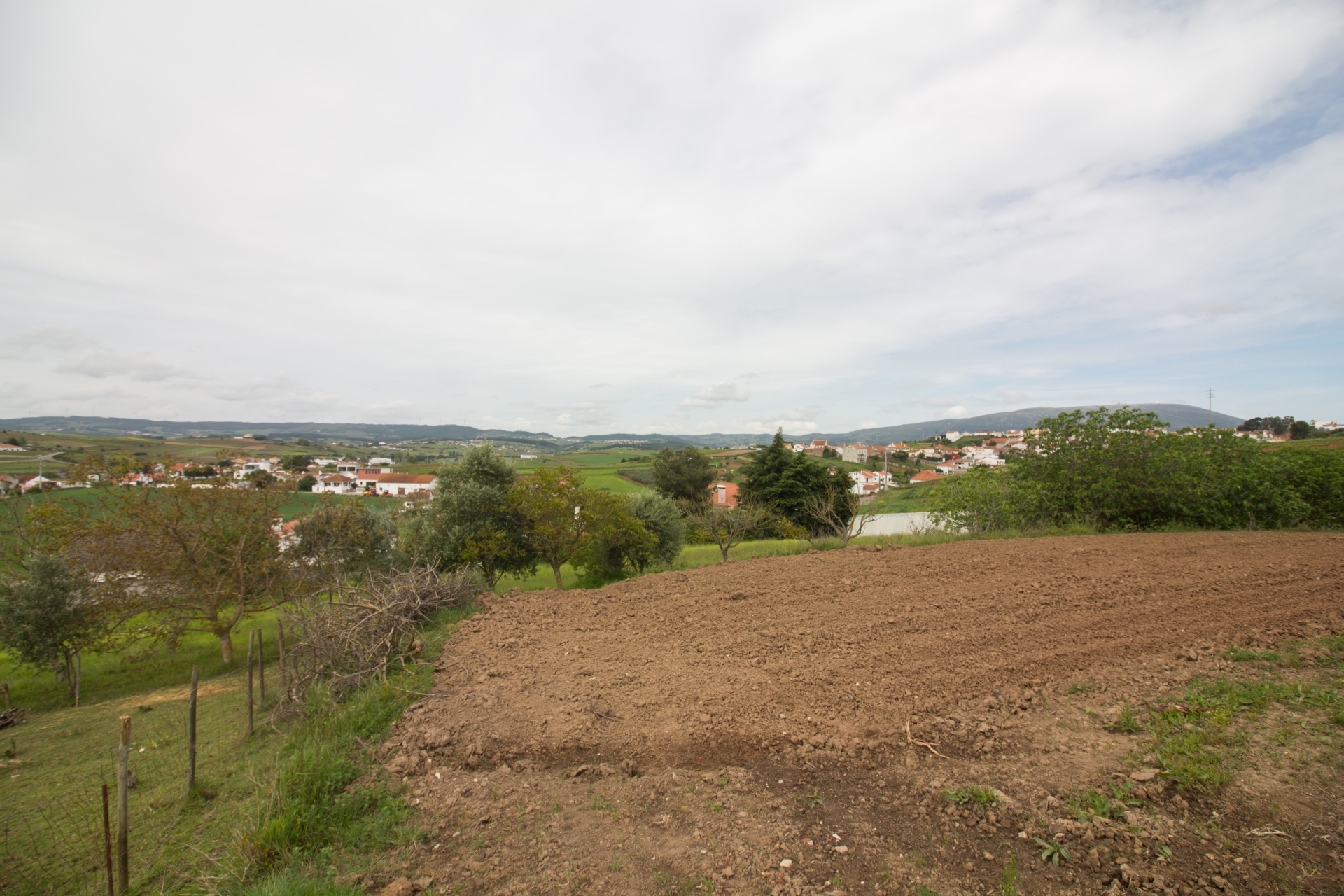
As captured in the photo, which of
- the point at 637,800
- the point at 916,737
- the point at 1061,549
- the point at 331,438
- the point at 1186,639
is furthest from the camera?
the point at 331,438

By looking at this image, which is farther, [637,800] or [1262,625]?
[1262,625]

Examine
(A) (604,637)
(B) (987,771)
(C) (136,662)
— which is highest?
(B) (987,771)

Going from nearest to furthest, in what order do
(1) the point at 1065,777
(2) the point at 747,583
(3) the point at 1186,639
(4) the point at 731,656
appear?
1. (1) the point at 1065,777
2. (3) the point at 1186,639
3. (4) the point at 731,656
4. (2) the point at 747,583

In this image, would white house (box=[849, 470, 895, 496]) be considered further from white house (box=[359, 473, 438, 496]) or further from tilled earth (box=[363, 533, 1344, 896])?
tilled earth (box=[363, 533, 1344, 896])

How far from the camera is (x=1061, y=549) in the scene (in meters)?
10.9

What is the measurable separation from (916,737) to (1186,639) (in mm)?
3999

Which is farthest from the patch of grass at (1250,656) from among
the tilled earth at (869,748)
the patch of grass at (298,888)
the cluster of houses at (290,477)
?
the cluster of houses at (290,477)

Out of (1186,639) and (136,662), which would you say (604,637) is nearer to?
(1186,639)

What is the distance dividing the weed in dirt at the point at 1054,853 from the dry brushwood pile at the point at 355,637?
21.2 ft

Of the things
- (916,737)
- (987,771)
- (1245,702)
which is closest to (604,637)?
(916,737)

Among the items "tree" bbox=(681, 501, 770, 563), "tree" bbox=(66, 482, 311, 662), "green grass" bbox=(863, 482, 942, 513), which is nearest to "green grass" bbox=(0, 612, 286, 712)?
"tree" bbox=(66, 482, 311, 662)

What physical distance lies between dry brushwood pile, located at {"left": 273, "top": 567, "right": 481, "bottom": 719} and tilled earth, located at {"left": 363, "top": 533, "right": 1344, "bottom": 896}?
3.09ft

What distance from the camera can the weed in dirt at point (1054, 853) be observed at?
2885 millimetres

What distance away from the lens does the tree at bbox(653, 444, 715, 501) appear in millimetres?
47812
